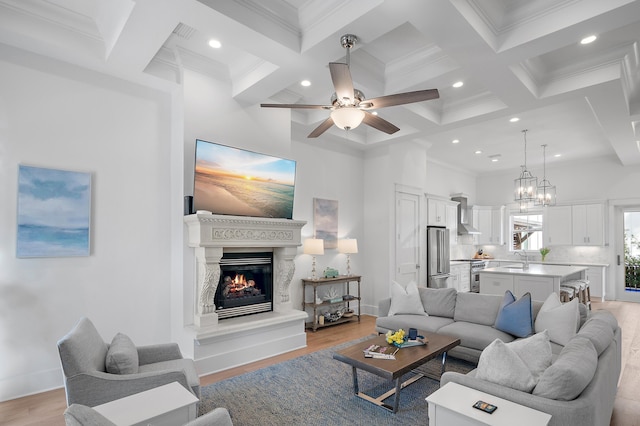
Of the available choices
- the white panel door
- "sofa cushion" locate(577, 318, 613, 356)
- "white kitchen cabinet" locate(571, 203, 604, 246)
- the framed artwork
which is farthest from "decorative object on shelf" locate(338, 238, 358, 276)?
"white kitchen cabinet" locate(571, 203, 604, 246)

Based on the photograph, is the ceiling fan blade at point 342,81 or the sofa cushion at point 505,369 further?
the ceiling fan blade at point 342,81

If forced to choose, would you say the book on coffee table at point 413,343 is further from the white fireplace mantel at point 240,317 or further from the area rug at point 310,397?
the white fireplace mantel at point 240,317

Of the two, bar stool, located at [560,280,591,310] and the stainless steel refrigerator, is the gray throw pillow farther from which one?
bar stool, located at [560,280,591,310]

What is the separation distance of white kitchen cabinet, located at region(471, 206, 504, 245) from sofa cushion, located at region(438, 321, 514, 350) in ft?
19.5

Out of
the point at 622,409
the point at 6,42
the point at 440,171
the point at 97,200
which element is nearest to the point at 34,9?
the point at 6,42

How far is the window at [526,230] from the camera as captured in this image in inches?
355

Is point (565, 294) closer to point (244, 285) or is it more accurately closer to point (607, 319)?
point (607, 319)

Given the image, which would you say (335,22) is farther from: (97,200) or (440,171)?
(440,171)

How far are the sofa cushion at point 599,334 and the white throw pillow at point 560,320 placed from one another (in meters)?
0.35

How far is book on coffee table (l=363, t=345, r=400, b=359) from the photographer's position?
2.99 meters

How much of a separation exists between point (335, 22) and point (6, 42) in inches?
116

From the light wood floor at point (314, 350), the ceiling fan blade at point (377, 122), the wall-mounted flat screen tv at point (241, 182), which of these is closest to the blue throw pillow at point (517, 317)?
the light wood floor at point (314, 350)

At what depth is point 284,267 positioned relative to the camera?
4504mm

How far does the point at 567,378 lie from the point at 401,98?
209 centimetres
